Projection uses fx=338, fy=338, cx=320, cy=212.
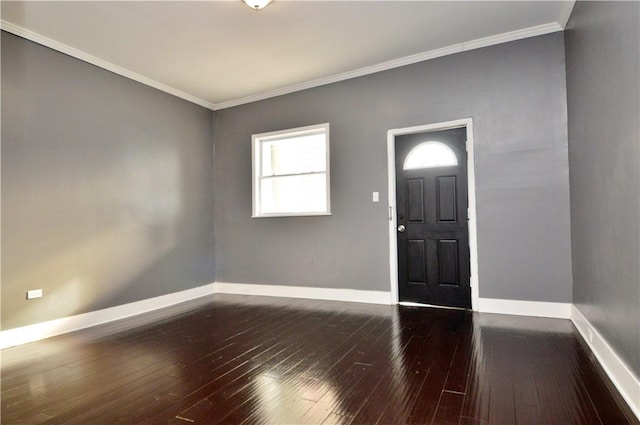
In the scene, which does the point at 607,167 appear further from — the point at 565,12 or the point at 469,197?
the point at 565,12

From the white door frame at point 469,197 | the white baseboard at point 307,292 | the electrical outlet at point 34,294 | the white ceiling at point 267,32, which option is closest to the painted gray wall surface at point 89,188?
the electrical outlet at point 34,294

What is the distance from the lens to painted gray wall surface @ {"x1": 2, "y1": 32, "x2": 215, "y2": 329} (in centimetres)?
309

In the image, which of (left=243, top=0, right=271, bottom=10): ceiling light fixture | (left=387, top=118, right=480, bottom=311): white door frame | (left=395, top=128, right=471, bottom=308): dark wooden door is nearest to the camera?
(left=243, top=0, right=271, bottom=10): ceiling light fixture

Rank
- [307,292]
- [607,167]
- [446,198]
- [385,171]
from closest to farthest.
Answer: [607,167]
[446,198]
[385,171]
[307,292]

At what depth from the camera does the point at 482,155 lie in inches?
145

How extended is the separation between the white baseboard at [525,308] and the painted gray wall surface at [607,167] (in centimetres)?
21

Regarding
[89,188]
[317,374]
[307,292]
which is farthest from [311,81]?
[317,374]

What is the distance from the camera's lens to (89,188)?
3650mm

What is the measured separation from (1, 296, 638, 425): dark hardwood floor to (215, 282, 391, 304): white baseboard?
23.9 inches

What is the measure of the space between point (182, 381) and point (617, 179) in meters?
2.96

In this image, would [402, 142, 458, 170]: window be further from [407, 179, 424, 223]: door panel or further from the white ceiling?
the white ceiling

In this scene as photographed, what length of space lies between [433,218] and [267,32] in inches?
106

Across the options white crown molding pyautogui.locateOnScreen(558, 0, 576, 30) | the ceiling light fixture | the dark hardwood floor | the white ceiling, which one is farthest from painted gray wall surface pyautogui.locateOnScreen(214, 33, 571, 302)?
the ceiling light fixture

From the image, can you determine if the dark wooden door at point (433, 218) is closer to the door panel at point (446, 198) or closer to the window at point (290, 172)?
the door panel at point (446, 198)
